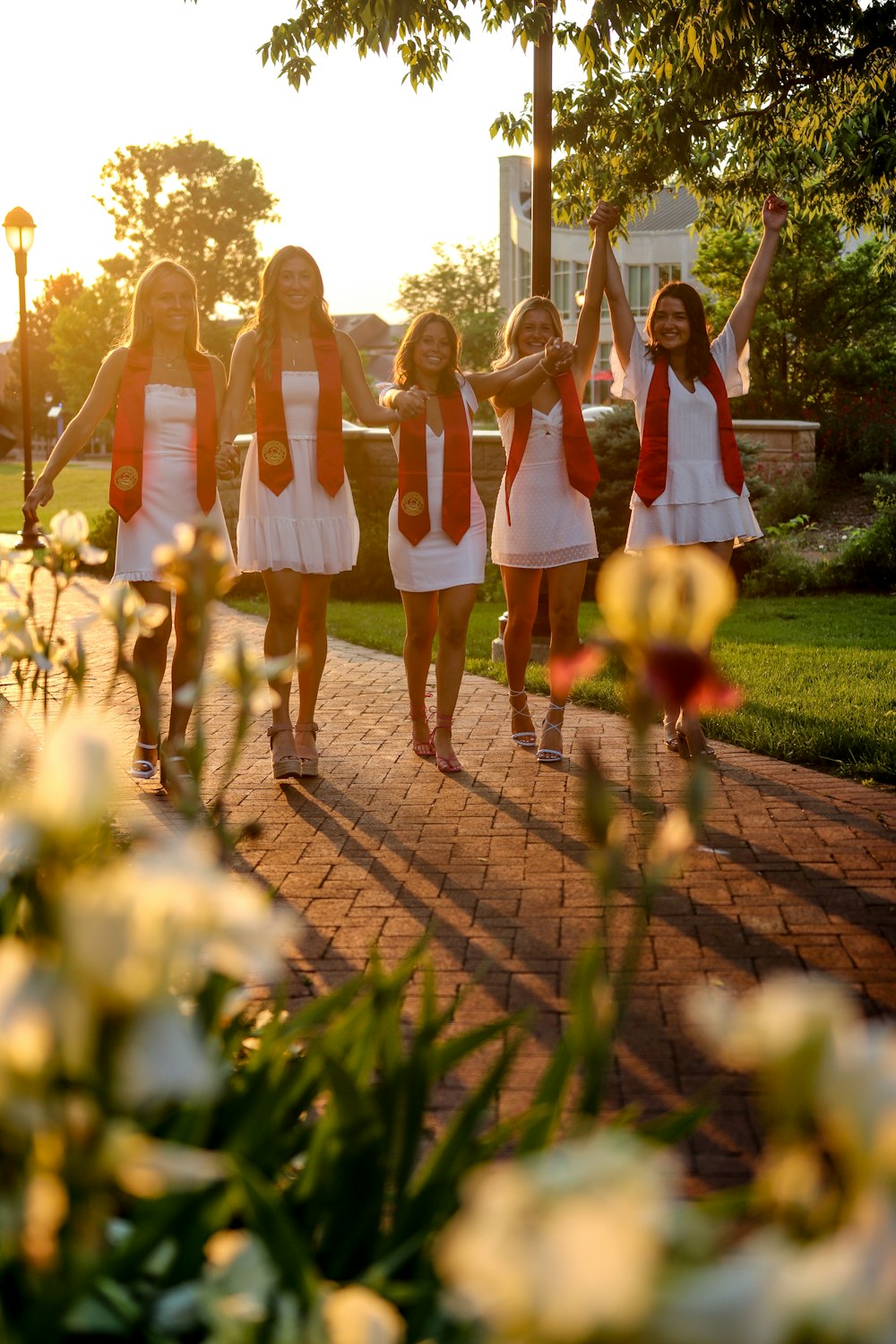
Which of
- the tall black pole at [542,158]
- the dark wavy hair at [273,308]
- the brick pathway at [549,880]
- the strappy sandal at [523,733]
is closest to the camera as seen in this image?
the brick pathway at [549,880]

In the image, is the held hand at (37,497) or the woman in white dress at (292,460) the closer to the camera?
the held hand at (37,497)

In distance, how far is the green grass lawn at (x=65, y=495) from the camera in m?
31.0

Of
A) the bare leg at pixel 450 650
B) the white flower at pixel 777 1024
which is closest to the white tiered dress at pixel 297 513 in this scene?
the bare leg at pixel 450 650

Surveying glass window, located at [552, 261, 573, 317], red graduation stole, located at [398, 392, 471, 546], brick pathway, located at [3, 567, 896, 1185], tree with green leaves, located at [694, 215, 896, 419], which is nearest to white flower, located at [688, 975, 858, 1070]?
brick pathway, located at [3, 567, 896, 1185]

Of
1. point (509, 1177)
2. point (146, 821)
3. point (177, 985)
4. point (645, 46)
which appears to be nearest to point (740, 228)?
point (645, 46)

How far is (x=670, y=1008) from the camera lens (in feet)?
12.5

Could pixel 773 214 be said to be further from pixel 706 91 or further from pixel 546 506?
pixel 706 91

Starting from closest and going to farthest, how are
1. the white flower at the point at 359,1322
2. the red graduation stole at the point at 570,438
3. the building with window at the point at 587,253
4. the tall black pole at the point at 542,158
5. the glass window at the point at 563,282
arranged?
1. the white flower at the point at 359,1322
2. the red graduation stole at the point at 570,438
3. the tall black pole at the point at 542,158
4. the building with window at the point at 587,253
5. the glass window at the point at 563,282

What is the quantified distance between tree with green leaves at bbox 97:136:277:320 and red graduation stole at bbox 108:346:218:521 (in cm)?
6026

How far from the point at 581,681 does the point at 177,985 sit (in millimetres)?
6353

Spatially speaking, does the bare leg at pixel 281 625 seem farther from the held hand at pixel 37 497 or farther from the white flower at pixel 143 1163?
the white flower at pixel 143 1163

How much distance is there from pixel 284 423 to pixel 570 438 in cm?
129

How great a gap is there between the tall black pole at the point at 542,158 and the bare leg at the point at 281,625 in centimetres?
394

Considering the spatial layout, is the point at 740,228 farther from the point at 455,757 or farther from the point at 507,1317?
the point at 507,1317
